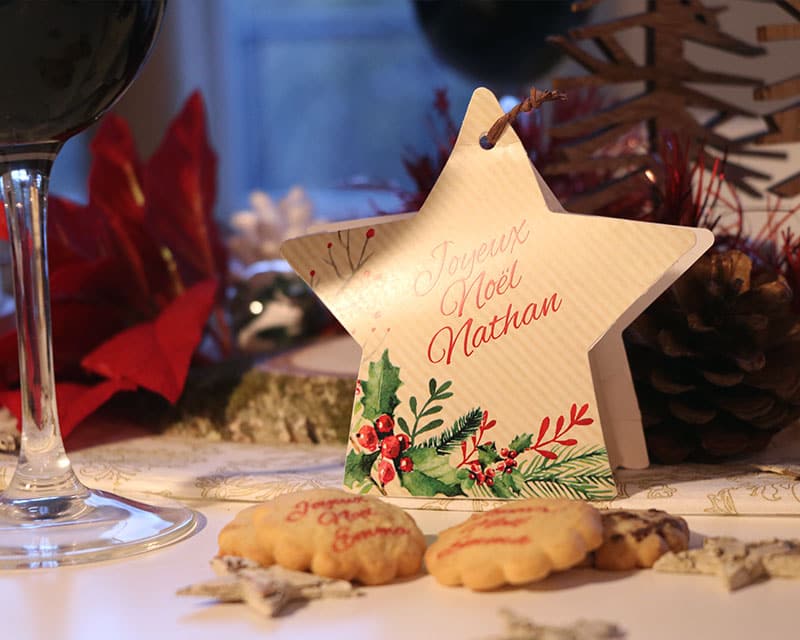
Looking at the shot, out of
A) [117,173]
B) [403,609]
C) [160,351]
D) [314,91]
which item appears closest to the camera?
[403,609]

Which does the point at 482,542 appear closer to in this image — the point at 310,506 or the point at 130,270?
the point at 310,506

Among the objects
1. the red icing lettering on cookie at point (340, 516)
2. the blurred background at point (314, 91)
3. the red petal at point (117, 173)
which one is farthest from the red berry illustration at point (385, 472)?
the blurred background at point (314, 91)

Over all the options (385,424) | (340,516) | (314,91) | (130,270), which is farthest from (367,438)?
(314,91)

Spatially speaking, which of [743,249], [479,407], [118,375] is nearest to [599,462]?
[479,407]

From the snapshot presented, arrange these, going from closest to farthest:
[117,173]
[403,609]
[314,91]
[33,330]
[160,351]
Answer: [403,609] → [33,330] → [160,351] → [117,173] → [314,91]

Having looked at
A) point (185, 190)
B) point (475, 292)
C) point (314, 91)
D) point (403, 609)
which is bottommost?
point (403, 609)
